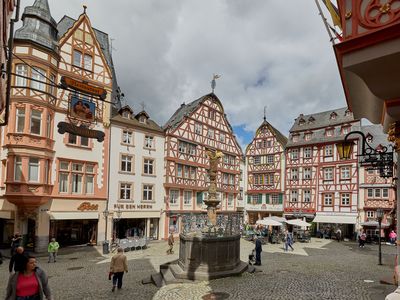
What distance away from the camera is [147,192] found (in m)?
28.0

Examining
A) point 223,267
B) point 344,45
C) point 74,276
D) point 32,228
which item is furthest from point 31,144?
point 344,45

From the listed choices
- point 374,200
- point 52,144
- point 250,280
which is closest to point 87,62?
point 52,144

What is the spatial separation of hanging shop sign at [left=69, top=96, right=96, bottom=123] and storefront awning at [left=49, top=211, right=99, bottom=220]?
21.5ft

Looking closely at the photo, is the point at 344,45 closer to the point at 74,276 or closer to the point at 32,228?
the point at 74,276

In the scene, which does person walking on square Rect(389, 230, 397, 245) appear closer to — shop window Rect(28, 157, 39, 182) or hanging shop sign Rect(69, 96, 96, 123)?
hanging shop sign Rect(69, 96, 96, 123)

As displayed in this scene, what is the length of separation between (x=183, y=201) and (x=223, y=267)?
1764 centimetres

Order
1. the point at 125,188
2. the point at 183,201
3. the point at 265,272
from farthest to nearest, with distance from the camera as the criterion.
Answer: the point at 183,201 < the point at 125,188 < the point at 265,272

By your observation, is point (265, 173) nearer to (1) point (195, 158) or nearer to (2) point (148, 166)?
(1) point (195, 158)

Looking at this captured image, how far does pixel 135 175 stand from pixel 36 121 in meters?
9.05

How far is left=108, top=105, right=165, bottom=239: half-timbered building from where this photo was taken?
1004 inches

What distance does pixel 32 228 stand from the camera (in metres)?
21.3

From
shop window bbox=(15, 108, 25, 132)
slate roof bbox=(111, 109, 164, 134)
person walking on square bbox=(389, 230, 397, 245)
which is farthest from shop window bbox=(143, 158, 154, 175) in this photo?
person walking on square bbox=(389, 230, 397, 245)

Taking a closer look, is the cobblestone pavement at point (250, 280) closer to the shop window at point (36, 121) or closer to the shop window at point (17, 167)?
the shop window at point (17, 167)

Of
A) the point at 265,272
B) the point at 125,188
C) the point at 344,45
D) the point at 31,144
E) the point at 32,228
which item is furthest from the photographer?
the point at 125,188
